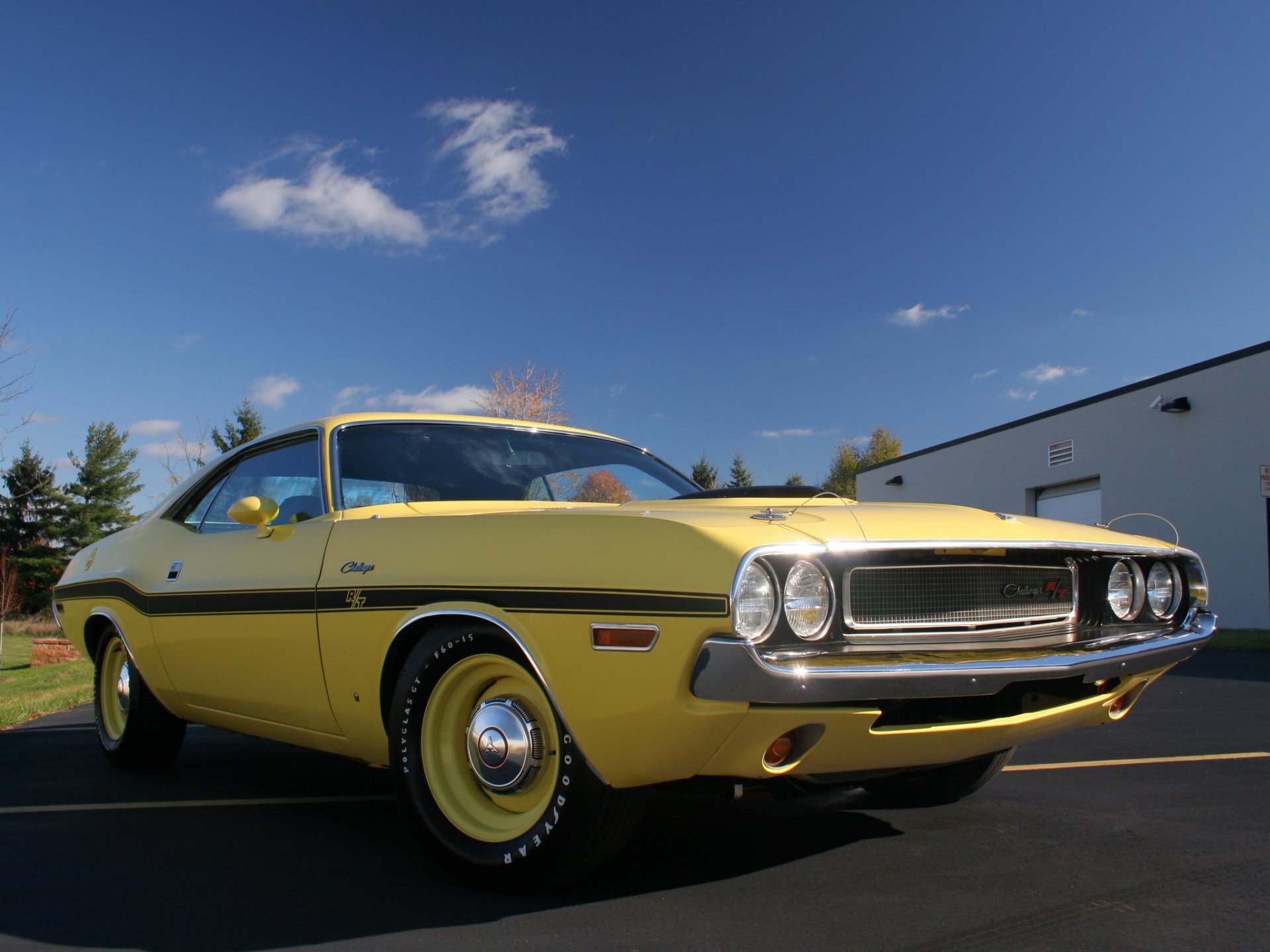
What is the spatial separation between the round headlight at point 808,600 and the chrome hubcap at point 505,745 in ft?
2.49

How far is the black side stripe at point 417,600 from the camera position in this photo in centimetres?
221

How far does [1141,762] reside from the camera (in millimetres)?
4477

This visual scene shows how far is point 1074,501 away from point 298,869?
834 inches

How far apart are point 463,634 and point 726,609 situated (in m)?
0.85

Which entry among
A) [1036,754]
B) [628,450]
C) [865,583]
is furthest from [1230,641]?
[865,583]

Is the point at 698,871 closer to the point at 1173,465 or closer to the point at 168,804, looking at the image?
the point at 168,804

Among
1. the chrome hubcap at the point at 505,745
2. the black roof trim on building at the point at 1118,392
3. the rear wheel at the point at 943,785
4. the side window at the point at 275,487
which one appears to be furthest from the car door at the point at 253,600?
the black roof trim on building at the point at 1118,392

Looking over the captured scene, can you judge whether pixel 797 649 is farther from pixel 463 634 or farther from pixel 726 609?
pixel 463 634

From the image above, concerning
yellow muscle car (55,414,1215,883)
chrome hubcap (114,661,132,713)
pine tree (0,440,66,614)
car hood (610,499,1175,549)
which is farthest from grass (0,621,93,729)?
pine tree (0,440,66,614)

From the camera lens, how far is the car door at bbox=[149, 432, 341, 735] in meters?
3.27

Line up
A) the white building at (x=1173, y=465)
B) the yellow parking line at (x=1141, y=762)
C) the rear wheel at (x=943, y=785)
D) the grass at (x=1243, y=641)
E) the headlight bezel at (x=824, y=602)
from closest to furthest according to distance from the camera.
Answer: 1. the headlight bezel at (x=824, y=602)
2. the rear wheel at (x=943, y=785)
3. the yellow parking line at (x=1141, y=762)
4. the grass at (x=1243, y=641)
5. the white building at (x=1173, y=465)

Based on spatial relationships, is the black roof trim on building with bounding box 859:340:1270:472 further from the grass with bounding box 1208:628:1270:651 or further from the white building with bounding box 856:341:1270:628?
the grass with bounding box 1208:628:1270:651

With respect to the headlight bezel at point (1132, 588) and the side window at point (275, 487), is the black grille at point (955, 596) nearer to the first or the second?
the headlight bezel at point (1132, 588)

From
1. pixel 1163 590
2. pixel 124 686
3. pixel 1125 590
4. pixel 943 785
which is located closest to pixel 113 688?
pixel 124 686
